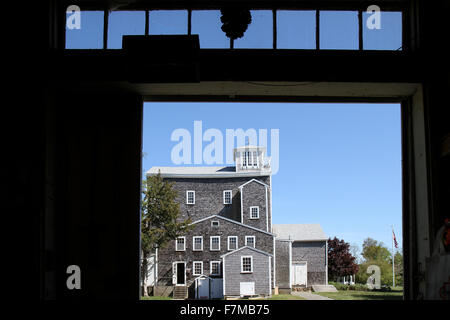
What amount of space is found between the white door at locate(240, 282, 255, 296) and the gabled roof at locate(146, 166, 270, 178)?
4.96 feet

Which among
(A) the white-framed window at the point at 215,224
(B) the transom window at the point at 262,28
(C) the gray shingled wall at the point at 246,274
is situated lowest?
(C) the gray shingled wall at the point at 246,274

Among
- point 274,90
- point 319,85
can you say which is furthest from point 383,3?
point 274,90

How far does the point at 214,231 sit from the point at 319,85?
234 centimetres

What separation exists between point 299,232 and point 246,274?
898 mm

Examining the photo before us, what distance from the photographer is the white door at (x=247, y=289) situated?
6371 mm

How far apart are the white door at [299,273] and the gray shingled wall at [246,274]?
1.14ft

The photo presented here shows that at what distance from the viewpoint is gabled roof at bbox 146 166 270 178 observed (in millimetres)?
5979

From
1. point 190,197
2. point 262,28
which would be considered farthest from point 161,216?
point 262,28

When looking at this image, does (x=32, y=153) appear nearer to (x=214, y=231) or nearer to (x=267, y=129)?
(x=214, y=231)

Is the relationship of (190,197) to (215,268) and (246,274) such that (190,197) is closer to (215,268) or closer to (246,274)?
(215,268)

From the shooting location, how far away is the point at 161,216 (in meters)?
6.13

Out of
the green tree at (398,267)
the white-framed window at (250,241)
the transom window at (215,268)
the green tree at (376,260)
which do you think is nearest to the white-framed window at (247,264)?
the white-framed window at (250,241)

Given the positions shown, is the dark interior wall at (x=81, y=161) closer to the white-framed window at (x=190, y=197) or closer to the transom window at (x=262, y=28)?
the transom window at (x=262, y=28)

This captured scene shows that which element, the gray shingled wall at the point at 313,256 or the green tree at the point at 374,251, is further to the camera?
the gray shingled wall at the point at 313,256
